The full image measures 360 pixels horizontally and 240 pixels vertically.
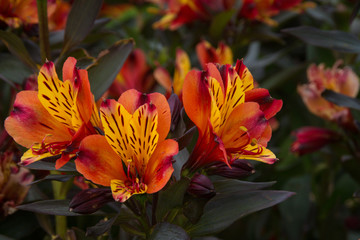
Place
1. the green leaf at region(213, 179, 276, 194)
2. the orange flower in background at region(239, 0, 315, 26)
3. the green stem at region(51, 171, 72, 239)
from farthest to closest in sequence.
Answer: the orange flower in background at region(239, 0, 315, 26)
the green stem at region(51, 171, 72, 239)
the green leaf at region(213, 179, 276, 194)

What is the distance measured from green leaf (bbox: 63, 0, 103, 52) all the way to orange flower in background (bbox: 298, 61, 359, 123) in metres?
0.49

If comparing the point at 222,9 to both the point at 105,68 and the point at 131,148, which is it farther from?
the point at 131,148

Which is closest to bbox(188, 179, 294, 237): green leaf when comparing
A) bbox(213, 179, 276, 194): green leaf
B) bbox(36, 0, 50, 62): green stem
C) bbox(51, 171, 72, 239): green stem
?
bbox(213, 179, 276, 194): green leaf

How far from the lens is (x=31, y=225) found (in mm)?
738

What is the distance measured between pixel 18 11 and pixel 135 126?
0.39 m

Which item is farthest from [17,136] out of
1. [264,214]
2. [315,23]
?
[315,23]

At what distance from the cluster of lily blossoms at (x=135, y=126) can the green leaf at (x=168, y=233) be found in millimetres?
49

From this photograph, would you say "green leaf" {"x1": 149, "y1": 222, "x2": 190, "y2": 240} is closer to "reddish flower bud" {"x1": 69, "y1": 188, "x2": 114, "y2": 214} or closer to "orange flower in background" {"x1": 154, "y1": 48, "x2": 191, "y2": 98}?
"reddish flower bud" {"x1": 69, "y1": 188, "x2": 114, "y2": 214}

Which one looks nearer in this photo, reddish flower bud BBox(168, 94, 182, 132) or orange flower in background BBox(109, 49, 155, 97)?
reddish flower bud BBox(168, 94, 182, 132)

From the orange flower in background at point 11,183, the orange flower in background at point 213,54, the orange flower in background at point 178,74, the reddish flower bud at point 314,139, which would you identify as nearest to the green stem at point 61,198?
the orange flower in background at point 11,183

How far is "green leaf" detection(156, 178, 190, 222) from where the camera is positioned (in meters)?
0.50

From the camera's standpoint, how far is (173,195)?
50cm

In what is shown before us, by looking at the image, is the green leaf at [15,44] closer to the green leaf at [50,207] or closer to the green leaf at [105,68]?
the green leaf at [105,68]

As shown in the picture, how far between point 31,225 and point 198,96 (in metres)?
0.40
